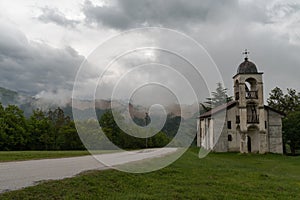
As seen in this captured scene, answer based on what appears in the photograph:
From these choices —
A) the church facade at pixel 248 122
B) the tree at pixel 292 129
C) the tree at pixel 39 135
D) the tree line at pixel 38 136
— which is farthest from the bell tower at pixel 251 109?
the tree at pixel 39 135

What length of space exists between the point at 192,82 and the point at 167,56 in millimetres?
1802

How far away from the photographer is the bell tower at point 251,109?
5150 centimetres

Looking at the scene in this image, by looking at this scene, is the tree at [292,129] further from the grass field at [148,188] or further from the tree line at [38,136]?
the grass field at [148,188]

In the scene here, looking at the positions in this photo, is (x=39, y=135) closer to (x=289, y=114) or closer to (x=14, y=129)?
(x=14, y=129)

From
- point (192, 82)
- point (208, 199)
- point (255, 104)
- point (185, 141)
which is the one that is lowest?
point (208, 199)

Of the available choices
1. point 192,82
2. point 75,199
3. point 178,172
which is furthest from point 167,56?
point 75,199

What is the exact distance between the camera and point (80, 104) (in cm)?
1552

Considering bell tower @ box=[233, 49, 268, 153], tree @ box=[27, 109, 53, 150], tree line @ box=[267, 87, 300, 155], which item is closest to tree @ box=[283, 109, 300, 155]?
tree line @ box=[267, 87, 300, 155]

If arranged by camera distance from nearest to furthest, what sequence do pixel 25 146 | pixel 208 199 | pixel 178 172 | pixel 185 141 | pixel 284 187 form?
pixel 208 199 → pixel 284 187 → pixel 178 172 → pixel 185 141 → pixel 25 146

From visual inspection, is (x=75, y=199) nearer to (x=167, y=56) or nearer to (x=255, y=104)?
(x=167, y=56)

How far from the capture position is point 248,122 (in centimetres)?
5222

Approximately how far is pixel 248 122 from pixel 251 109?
243cm

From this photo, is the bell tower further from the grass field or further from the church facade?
the grass field

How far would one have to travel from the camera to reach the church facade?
2041 inches
